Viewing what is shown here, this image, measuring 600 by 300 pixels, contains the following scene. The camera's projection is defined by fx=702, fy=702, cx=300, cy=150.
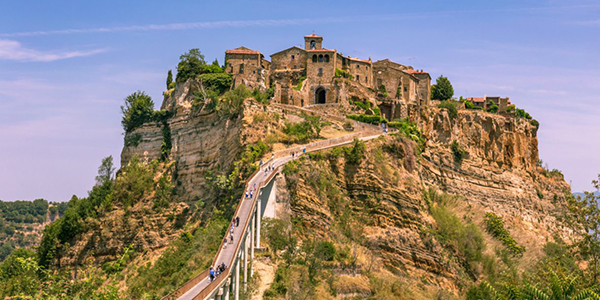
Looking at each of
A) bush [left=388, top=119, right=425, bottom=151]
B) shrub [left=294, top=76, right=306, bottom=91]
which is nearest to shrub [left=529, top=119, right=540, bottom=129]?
bush [left=388, top=119, right=425, bottom=151]

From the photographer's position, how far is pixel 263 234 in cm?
5184

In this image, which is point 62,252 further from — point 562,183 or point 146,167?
point 562,183

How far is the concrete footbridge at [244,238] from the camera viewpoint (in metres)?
35.3

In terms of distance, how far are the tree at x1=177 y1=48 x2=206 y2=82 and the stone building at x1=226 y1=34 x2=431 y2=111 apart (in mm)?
3377

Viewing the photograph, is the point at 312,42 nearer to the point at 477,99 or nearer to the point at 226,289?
the point at 477,99

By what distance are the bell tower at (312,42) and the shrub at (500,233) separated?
27.1m

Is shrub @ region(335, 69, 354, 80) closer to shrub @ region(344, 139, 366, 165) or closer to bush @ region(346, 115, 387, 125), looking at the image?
bush @ region(346, 115, 387, 125)

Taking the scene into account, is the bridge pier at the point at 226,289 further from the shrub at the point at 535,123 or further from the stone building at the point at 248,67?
the shrub at the point at 535,123

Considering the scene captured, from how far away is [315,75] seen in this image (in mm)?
78125

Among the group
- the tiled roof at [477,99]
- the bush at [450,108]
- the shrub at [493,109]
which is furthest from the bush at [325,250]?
the tiled roof at [477,99]

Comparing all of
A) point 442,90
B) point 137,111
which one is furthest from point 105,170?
point 442,90

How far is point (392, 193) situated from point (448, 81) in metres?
33.9

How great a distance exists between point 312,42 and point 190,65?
1413 centimetres

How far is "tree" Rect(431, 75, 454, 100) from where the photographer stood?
90438 mm
